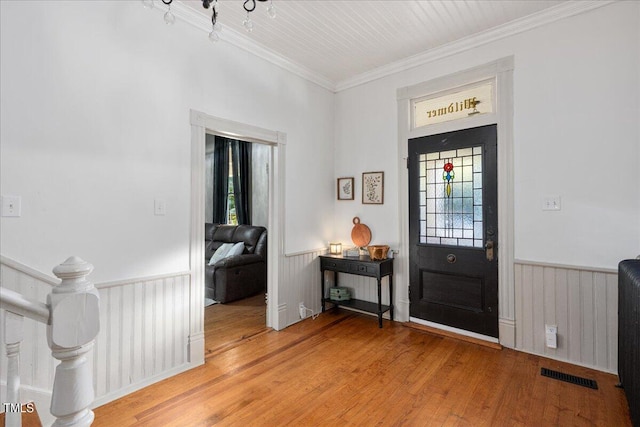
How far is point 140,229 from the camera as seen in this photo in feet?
7.64

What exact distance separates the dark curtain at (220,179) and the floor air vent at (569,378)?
219 inches

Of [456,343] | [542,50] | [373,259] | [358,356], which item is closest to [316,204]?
[373,259]

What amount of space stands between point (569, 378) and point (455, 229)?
1.43 m

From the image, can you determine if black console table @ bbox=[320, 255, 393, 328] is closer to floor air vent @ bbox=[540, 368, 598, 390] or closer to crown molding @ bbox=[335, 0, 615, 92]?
floor air vent @ bbox=[540, 368, 598, 390]

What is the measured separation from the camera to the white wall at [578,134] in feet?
7.78

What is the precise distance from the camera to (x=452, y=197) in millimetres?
3201

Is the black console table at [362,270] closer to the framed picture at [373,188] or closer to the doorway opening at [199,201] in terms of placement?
the framed picture at [373,188]

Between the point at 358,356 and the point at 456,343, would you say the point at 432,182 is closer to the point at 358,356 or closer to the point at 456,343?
the point at 456,343

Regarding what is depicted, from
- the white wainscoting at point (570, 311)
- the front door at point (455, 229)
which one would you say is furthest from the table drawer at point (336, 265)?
the white wainscoting at point (570, 311)

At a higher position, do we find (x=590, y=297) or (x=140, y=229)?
(x=140, y=229)

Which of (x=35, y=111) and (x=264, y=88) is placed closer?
(x=35, y=111)

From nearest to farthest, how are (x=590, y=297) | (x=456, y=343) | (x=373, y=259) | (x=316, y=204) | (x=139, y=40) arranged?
(x=139, y=40) < (x=590, y=297) < (x=456, y=343) < (x=373, y=259) < (x=316, y=204)

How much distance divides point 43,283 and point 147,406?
39.7 inches

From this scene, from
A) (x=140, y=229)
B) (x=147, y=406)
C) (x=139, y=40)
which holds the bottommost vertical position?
(x=147, y=406)
